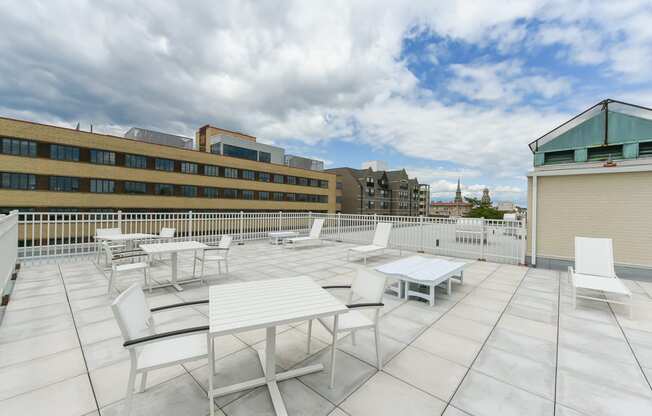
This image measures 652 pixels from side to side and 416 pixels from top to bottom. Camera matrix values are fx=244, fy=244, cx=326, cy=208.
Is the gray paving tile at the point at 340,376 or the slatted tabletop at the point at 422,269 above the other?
the slatted tabletop at the point at 422,269

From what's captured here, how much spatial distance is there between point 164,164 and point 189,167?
286cm

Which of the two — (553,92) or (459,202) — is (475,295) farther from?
(459,202)

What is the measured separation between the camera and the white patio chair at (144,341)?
1590 millimetres

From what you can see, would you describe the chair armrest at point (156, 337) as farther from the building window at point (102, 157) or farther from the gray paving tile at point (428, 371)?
the building window at point (102, 157)

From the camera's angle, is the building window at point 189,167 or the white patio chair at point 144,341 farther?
the building window at point 189,167

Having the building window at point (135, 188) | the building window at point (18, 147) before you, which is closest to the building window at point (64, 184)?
the building window at point (18, 147)

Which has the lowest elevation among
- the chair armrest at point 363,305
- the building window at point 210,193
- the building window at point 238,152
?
the chair armrest at point 363,305

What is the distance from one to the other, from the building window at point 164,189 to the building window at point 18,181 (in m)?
9.43

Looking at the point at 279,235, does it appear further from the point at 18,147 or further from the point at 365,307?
the point at 18,147

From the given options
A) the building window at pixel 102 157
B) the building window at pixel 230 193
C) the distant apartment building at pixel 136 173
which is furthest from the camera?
the building window at pixel 230 193

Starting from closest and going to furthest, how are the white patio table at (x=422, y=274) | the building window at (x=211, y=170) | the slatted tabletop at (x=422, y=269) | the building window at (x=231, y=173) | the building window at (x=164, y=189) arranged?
the white patio table at (x=422, y=274) → the slatted tabletop at (x=422, y=269) → the building window at (x=164, y=189) → the building window at (x=211, y=170) → the building window at (x=231, y=173)

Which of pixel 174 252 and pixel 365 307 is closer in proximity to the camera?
pixel 365 307

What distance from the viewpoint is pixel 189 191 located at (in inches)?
1261

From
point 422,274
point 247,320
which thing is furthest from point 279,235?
point 247,320
